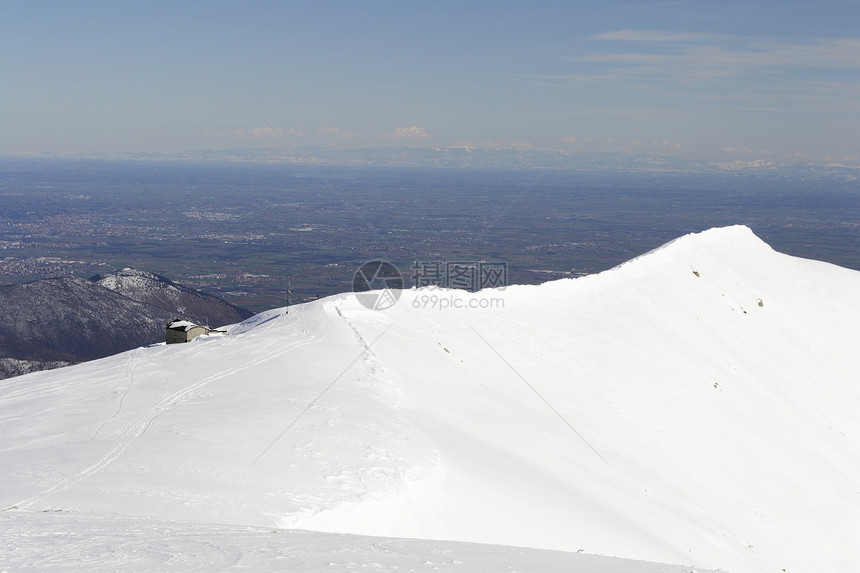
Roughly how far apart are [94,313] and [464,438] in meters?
101

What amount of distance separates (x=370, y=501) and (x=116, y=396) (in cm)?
1070

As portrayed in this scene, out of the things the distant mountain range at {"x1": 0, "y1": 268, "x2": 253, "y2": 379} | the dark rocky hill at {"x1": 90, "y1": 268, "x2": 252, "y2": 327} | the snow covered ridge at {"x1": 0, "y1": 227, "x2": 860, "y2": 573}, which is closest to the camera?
the snow covered ridge at {"x1": 0, "y1": 227, "x2": 860, "y2": 573}

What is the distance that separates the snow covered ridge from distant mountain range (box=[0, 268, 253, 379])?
73744 millimetres

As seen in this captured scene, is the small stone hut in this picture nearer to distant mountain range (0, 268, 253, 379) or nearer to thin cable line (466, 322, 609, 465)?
thin cable line (466, 322, 609, 465)

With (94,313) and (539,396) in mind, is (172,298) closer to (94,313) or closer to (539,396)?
(94,313)

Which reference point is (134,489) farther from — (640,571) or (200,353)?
(200,353)

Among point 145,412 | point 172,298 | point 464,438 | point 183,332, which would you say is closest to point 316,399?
point 464,438

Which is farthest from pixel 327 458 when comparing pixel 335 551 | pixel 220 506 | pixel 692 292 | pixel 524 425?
pixel 692 292

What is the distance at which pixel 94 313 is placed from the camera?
4336 inches

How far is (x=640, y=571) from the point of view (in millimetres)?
12500

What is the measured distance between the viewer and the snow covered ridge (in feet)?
49.3

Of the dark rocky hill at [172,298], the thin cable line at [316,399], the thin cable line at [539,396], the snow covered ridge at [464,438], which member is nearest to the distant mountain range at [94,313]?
the dark rocky hill at [172,298]

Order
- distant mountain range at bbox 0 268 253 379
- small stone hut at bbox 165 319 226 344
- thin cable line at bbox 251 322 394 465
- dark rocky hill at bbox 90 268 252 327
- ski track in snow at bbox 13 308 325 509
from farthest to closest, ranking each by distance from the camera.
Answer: dark rocky hill at bbox 90 268 252 327
distant mountain range at bbox 0 268 253 379
small stone hut at bbox 165 319 226 344
thin cable line at bbox 251 322 394 465
ski track in snow at bbox 13 308 325 509

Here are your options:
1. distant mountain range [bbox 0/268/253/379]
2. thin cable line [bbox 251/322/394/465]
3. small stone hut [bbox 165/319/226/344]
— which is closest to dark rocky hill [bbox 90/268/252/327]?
distant mountain range [bbox 0/268/253/379]
